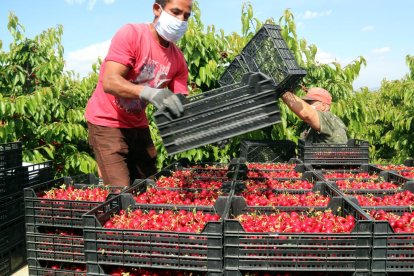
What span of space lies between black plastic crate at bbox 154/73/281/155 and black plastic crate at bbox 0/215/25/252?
2.16 m

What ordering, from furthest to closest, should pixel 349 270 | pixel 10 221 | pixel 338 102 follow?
pixel 338 102, pixel 10 221, pixel 349 270

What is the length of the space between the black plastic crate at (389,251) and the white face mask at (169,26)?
2234mm

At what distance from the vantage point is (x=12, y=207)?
398 cm

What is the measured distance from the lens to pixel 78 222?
9.80ft

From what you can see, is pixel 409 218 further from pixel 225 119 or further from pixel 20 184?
pixel 20 184

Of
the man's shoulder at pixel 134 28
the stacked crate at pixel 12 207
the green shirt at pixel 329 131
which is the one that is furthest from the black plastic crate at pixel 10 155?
the green shirt at pixel 329 131

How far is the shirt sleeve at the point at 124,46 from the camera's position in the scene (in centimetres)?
332

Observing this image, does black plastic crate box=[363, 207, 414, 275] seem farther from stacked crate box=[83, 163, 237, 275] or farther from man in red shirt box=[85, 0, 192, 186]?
man in red shirt box=[85, 0, 192, 186]

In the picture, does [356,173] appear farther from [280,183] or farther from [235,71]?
[235,71]

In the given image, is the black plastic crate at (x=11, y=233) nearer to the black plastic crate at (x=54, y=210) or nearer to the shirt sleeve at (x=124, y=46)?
the black plastic crate at (x=54, y=210)

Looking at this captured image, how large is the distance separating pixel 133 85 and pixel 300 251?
1736 mm

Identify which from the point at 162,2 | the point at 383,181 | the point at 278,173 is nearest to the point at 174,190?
the point at 278,173

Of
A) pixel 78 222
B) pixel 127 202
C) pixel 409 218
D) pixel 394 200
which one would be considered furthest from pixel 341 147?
pixel 78 222

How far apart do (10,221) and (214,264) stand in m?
2.55
